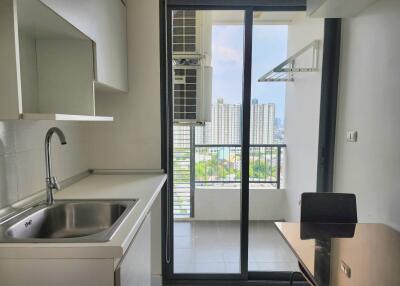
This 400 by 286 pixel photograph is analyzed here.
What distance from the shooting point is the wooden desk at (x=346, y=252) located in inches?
41.4

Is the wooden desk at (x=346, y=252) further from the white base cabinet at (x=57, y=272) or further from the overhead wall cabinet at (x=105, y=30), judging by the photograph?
the overhead wall cabinet at (x=105, y=30)

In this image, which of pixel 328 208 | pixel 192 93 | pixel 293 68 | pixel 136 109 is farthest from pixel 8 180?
pixel 293 68

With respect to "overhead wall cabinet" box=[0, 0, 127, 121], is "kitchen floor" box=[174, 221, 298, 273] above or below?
below

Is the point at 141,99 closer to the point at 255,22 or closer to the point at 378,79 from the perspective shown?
the point at 255,22

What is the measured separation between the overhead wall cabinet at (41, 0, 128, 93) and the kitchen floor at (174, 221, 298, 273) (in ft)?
5.43

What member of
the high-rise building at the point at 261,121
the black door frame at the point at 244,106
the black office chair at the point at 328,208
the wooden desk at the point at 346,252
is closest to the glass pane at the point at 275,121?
the high-rise building at the point at 261,121

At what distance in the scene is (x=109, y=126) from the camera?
2277 mm

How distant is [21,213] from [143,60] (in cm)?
145

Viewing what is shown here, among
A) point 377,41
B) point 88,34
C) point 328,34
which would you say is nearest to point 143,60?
point 88,34

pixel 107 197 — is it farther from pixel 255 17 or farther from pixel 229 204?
pixel 255 17

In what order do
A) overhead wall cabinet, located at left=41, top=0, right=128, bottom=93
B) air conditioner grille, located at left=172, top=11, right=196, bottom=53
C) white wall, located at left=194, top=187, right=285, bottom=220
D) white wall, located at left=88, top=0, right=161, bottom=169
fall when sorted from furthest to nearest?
white wall, located at left=194, top=187, right=285, bottom=220 → air conditioner grille, located at left=172, top=11, right=196, bottom=53 → white wall, located at left=88, top=0, right=161, bottom=169 → overhead wall cabinet, located at left=41, top=0, right=128, bottom=93

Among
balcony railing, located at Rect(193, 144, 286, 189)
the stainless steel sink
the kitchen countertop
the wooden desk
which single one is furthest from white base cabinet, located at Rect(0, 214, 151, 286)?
balcony railing, located at Rect(193, 144, 286, 189)

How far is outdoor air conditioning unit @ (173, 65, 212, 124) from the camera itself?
257 cm

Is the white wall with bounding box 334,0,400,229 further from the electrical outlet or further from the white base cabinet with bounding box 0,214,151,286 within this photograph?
the white base cabinet with bounding box 0,214,151,286
